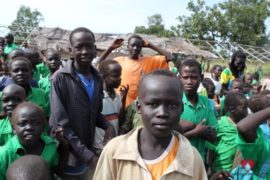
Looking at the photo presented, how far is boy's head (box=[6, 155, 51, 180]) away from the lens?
204cm

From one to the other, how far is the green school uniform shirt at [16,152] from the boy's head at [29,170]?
0.34m

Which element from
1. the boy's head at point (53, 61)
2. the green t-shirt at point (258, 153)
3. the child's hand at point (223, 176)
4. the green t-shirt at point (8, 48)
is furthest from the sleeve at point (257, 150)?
the green t-shirt at point (8, 48)

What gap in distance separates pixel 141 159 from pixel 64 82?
121cm

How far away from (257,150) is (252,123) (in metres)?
0.28

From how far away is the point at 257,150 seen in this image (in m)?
2.68

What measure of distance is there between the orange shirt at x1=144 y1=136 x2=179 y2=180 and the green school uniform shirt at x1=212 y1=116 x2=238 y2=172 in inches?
58.1

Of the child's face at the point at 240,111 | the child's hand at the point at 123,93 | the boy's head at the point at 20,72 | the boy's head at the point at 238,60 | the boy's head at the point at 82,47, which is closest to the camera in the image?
the boy's head at the point at 82,47

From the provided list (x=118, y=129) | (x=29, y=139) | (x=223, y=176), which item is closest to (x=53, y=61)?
(x=118, y=129)

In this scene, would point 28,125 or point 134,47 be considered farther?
point 134,47

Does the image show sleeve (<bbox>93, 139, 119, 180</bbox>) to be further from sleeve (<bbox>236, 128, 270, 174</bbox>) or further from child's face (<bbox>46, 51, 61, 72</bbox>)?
child's face (<bbox>46, 51, 61, 72</bbox>)

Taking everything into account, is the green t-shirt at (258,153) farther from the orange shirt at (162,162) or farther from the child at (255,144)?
the orange shirt at (162,162)

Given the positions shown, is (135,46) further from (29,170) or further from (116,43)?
(29,170)

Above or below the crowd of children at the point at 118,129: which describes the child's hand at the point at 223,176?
below

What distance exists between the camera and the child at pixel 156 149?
5.81 ft
